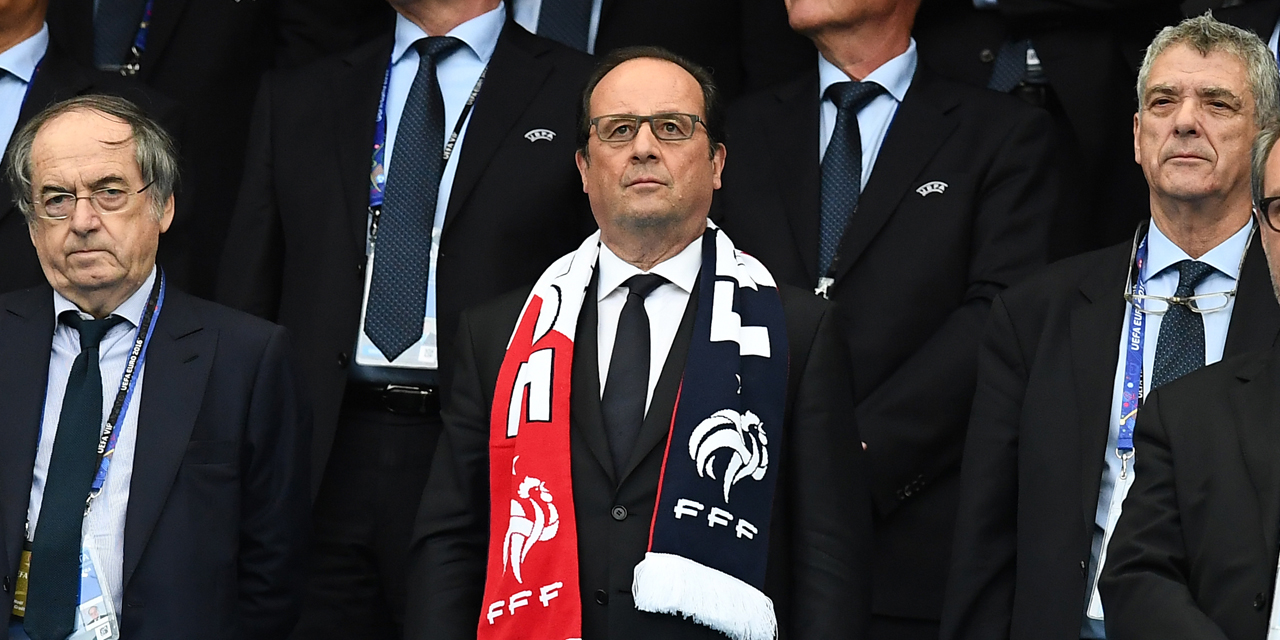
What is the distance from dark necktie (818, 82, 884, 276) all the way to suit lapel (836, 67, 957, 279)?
6cm

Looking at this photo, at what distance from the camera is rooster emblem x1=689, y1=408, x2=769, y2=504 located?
3811 millimetres

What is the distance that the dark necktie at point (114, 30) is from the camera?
5.69m

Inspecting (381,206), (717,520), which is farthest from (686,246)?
(381,206)

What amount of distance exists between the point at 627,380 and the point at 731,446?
0.29m

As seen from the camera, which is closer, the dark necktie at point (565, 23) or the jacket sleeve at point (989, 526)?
the jacket sleeve at point (989, 526)

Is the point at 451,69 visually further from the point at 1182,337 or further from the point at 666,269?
the point at 1182,337

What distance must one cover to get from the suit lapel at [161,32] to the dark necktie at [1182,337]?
123 inches

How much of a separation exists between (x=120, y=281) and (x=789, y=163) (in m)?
1.79

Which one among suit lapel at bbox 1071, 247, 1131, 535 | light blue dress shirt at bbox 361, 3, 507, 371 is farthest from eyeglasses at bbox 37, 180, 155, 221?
suit lapel at bbox 1071, 247, 1131, 535

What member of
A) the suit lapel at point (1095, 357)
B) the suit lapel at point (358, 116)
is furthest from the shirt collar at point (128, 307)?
the suit lapel at point (1095, 357)

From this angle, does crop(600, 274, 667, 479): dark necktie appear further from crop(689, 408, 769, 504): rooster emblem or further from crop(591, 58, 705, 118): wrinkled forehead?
crop(591, 58, 705, 118): wrinkled forehead

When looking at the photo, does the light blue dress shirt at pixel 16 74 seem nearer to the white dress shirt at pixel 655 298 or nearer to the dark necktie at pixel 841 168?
the white dress shirt at pixel 655 298

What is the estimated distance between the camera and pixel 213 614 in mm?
4105

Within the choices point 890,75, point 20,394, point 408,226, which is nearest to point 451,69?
point 408,226
